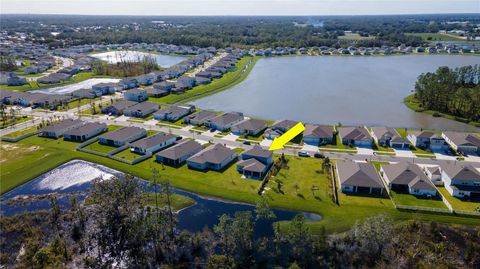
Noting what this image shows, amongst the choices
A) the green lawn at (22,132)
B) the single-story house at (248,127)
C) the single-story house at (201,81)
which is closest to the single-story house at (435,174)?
the single-story house at (248,127)

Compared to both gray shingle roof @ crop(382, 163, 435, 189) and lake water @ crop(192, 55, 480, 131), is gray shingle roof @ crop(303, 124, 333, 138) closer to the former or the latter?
lake water @ crop(192, 55, 480, 131)

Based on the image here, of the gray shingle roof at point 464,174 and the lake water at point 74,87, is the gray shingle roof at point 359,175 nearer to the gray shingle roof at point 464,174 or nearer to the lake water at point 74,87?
the gray shingle roof at point 464,174

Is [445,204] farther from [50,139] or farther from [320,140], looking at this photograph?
[50,139]

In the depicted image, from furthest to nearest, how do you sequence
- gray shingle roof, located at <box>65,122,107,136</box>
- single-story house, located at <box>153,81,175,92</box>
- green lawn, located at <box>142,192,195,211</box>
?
single-story house, located at <box>153,81,175,92</box> < gray shingle roof, located at <box>65,122,107,136</box> < green lawn, located at <box>142,192,195,211</box>

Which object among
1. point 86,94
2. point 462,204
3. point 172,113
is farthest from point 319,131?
point 86,94

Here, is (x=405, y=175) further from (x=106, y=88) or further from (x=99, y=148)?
(x=106, y=88)

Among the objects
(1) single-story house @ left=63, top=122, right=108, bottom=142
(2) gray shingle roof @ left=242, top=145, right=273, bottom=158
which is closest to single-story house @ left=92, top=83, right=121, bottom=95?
(1) single-story house @ left=63, top=122, right=108, bottom=142

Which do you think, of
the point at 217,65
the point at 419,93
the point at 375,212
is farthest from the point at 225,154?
the point at 217,65
